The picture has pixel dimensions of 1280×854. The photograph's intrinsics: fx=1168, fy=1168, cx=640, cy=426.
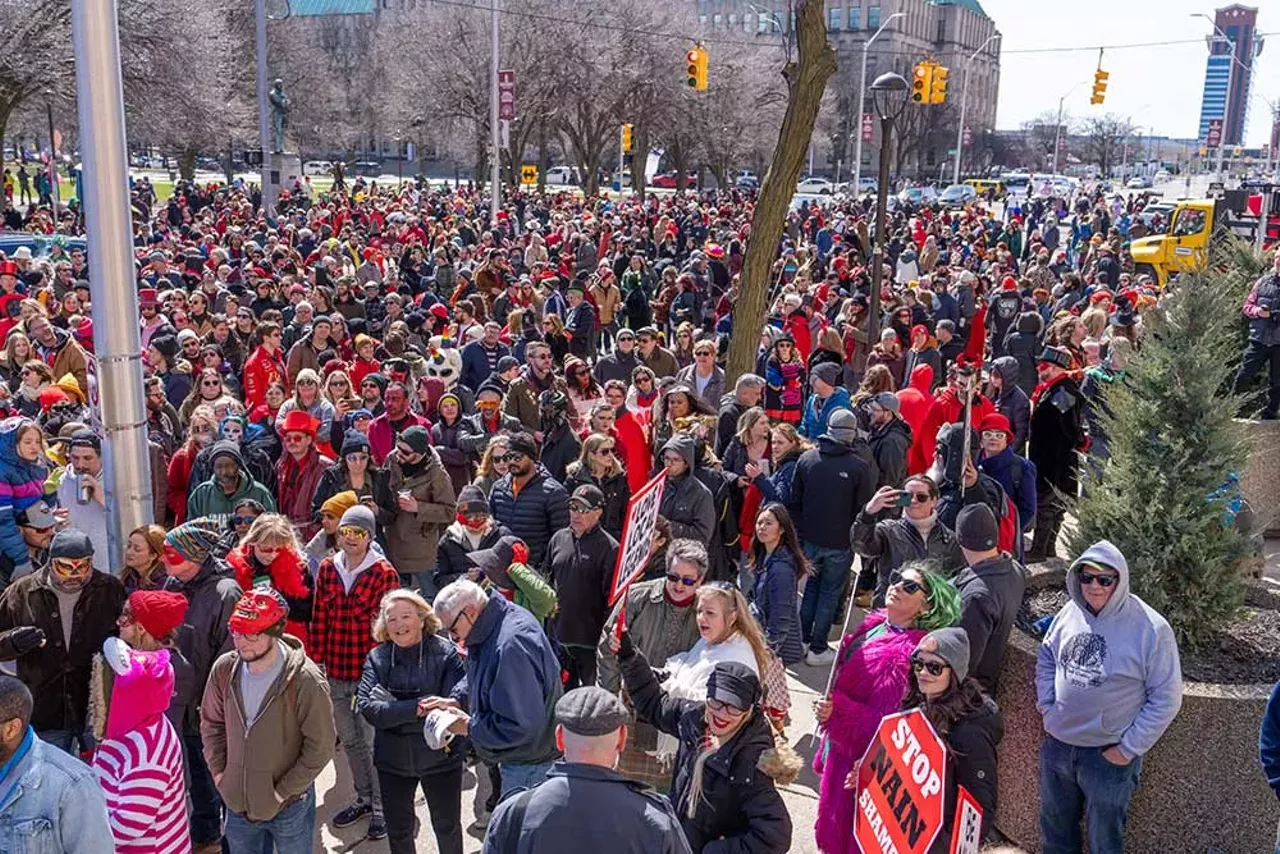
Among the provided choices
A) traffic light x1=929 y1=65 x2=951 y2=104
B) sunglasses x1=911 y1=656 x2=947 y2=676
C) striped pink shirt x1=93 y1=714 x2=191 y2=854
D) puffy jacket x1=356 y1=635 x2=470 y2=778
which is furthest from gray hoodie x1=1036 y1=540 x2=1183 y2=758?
traffic light x1=929 y1=65 x2=951 y2=104

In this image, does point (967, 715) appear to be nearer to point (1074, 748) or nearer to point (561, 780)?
point (1074, 748)

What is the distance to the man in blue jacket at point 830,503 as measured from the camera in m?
7.47

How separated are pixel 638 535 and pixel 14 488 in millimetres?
3960

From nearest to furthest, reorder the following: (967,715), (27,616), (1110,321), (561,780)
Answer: (561,780) < (967,715) < (27,616) < (1110,321)

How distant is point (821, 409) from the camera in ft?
29.9

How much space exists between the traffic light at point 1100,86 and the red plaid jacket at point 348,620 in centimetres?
3798

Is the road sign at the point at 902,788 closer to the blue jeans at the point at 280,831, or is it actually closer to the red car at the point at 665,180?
the blue jeans at the point at 280,831

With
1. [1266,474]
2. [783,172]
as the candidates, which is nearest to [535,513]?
[783,172]

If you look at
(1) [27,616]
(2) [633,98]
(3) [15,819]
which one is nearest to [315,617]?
(1) [27,616]

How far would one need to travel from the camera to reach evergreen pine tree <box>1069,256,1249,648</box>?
527 centimetres

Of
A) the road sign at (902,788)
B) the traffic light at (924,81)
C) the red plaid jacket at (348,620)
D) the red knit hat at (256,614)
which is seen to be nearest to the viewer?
the road sign at (902,788)

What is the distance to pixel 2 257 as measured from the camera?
14.7 metres

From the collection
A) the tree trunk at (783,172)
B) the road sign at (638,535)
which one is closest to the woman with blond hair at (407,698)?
the road sign at (638,535)

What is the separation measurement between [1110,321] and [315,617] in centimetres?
940
